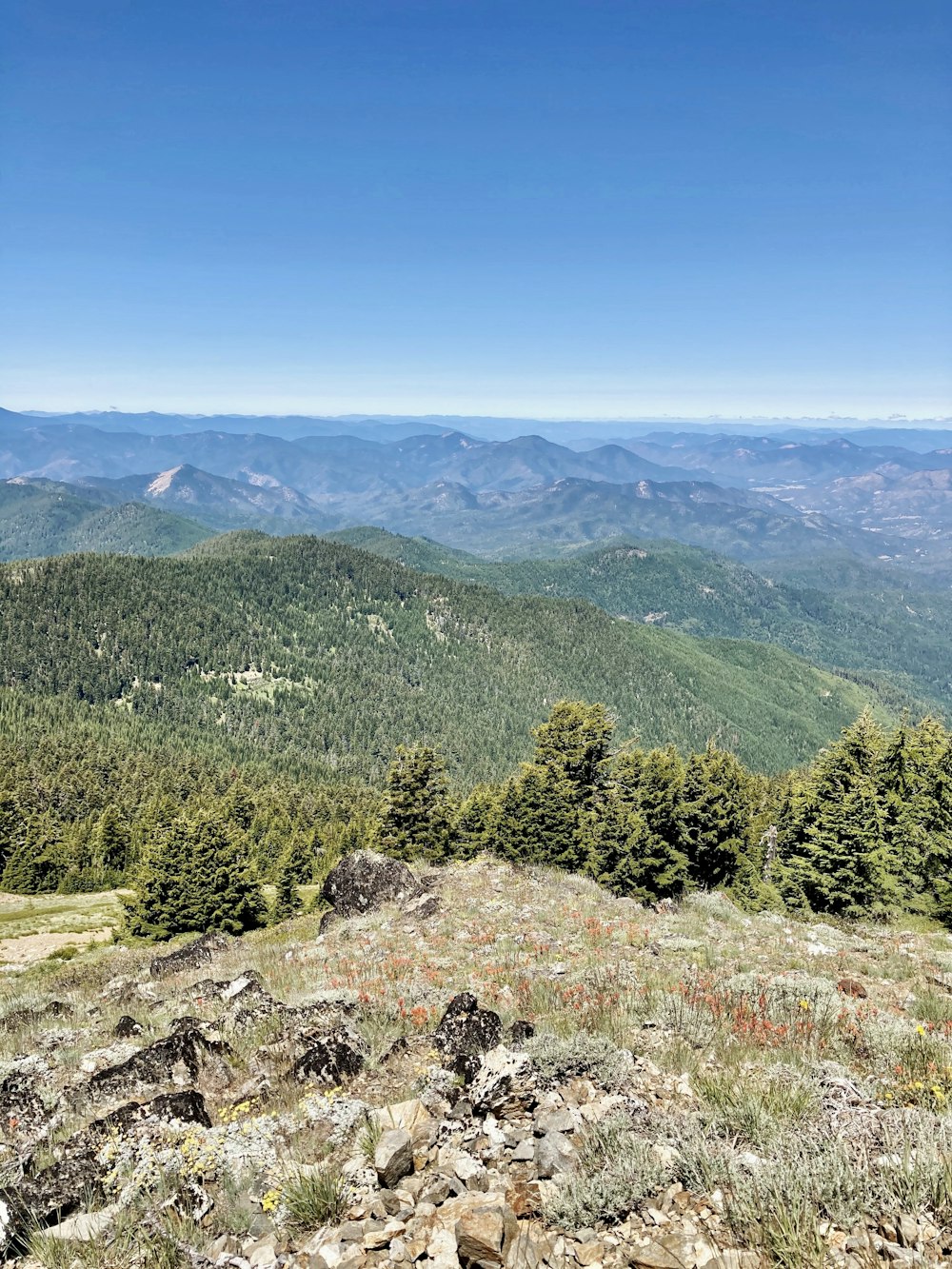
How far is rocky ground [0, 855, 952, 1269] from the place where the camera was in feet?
17.6

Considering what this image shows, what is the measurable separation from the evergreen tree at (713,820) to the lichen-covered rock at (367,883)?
766 inches

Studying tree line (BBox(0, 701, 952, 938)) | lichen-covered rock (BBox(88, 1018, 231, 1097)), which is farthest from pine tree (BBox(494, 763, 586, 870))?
lichen-covered rock (BBox(88, 1018, 231, 1097))

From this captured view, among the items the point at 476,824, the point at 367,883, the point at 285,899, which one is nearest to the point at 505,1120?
the point at 367,883

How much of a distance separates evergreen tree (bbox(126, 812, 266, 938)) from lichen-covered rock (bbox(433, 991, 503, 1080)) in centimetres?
4378

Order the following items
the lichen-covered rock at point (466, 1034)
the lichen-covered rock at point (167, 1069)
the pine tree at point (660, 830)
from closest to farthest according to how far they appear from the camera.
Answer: the lichen-covered rock at point (466, 1034)
the lichen-covered rock at point (167, 1069)
the pine tree at point (660, 830)

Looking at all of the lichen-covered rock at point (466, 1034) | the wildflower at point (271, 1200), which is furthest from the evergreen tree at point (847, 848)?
the wildflower at point (271, 1200)

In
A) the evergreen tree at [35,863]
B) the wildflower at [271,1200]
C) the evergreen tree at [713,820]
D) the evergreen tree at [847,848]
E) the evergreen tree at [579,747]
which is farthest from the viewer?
the evergreen tree at [35,863]

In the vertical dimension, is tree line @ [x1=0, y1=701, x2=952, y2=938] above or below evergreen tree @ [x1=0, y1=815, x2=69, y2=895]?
above

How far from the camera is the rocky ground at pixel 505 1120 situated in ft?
17.6

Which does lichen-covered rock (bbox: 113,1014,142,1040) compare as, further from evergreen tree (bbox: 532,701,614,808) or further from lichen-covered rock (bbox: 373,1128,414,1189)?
evergreen tree (bbox: 532,701,614,808)

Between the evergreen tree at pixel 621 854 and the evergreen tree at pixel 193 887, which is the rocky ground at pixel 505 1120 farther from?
the evergreen tree at pixel 193 887

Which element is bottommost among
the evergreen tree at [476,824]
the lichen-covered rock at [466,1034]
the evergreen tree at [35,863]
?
the evergreen tree at [35,863]

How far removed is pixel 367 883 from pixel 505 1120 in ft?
88.1

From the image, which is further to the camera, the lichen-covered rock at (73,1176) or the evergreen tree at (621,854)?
the evergreen tree at (621,854)
